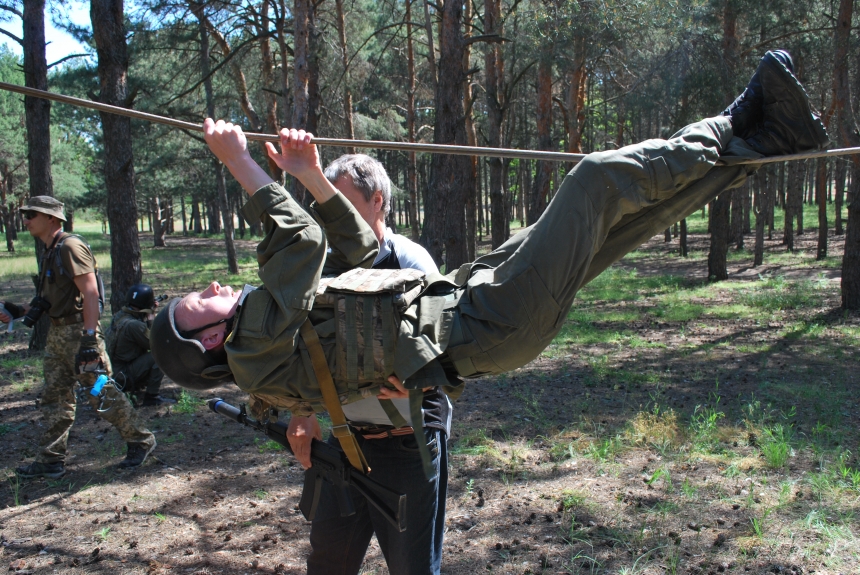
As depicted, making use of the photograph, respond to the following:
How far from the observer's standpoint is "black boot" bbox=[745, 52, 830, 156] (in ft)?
8.72

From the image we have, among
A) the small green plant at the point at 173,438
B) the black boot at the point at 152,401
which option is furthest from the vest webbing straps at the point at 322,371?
the black boot at the point at 152,401

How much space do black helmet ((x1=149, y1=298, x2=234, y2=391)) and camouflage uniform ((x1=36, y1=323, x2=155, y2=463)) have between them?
2.93 metres

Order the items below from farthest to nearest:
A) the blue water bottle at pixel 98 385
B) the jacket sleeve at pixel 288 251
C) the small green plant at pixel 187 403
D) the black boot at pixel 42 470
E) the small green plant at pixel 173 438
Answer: the small green plant at pixel 187 403
the small green plant at pixel 173 438
the black boot at pixel 42 470
the blue water bottle at pixel 98 385
the jacket sleeve at pixel 288 251

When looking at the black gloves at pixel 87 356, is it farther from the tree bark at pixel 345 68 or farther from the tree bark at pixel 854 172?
the tree bark at pixel 345 68

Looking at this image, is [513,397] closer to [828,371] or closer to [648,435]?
[648,435]

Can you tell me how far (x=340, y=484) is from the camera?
2432 millimetres

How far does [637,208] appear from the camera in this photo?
2.48 metres

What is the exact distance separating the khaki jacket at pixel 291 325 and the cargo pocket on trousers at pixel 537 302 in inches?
12.0

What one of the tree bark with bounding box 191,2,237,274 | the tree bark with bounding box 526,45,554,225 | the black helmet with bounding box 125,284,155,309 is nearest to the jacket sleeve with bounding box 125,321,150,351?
the black helmet with bounding box 125,284,155,309

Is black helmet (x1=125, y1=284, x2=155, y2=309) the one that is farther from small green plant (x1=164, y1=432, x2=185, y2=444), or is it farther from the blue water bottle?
the blue water bottle

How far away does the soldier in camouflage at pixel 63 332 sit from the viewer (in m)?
4.84

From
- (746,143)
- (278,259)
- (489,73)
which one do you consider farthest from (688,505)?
(489,73)

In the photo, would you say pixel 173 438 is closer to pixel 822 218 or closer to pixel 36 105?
pixel 36 105

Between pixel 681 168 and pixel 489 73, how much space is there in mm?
14281
